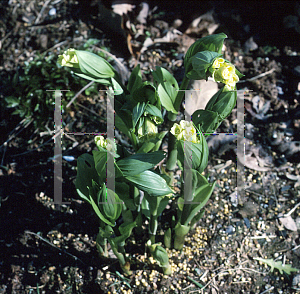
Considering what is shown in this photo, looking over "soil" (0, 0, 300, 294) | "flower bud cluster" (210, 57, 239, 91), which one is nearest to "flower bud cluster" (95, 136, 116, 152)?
"flower bud cluster" (210, 57, 239, 91)

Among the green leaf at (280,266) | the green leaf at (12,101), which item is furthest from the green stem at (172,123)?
the green leaf at (12,101)

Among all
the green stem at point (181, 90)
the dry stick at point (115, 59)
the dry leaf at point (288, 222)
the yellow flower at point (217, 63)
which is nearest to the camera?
the yellow flower at point (217, 63)

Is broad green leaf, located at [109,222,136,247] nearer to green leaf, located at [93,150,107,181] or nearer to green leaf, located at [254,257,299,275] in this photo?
green leaf, located at [93,150,107,181]

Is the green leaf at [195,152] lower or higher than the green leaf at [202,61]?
lower

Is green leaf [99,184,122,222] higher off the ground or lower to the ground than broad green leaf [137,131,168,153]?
lower

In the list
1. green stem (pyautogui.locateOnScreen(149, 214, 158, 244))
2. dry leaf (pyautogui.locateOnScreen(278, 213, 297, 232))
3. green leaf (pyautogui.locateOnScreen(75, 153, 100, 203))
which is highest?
green leaf (pyautogui.locateOnScreen(75, 153, 100, 203))

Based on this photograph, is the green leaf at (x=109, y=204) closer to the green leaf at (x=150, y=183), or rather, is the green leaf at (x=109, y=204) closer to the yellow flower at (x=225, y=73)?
Result: the green leaf at (x=150, y=183)

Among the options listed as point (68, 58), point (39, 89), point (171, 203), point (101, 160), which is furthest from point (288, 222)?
point (39, 89)
